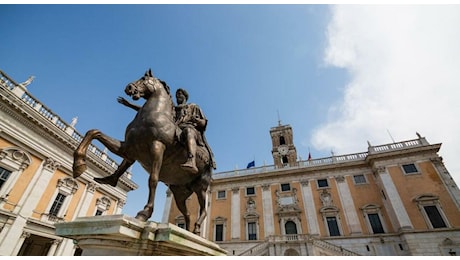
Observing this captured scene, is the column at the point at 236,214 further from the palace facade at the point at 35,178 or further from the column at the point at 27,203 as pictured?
the column at the point at 27,203

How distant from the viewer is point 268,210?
76.6ft

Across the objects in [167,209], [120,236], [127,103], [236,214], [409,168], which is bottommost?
[120,236]

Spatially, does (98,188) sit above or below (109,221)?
above

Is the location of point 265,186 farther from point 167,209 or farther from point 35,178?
point 35,178

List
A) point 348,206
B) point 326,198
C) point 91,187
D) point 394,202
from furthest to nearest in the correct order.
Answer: point 326,198 < point 348,206 < point 394,202 < point 91,187

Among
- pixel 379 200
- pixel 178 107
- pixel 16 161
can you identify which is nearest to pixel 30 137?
pixel 16 161

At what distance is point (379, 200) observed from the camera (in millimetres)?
20906

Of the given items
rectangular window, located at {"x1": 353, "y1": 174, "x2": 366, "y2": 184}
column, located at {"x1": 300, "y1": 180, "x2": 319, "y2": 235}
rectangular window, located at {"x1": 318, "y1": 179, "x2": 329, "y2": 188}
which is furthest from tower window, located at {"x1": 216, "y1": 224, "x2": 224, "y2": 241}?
rectangular window, located at {"x1": 353, "y1": 174, "x2": 366, "y2": 184}

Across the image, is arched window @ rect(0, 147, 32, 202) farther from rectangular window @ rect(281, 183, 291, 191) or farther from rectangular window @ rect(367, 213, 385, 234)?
rectangular window @ rect(367, 213, 385, 234)

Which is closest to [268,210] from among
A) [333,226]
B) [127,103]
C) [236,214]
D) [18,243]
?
[236,214]

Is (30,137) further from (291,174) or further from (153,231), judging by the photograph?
(291,174)

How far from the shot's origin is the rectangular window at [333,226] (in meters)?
20.3

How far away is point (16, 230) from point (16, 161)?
12.6ft

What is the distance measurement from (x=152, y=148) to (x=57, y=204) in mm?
16520
